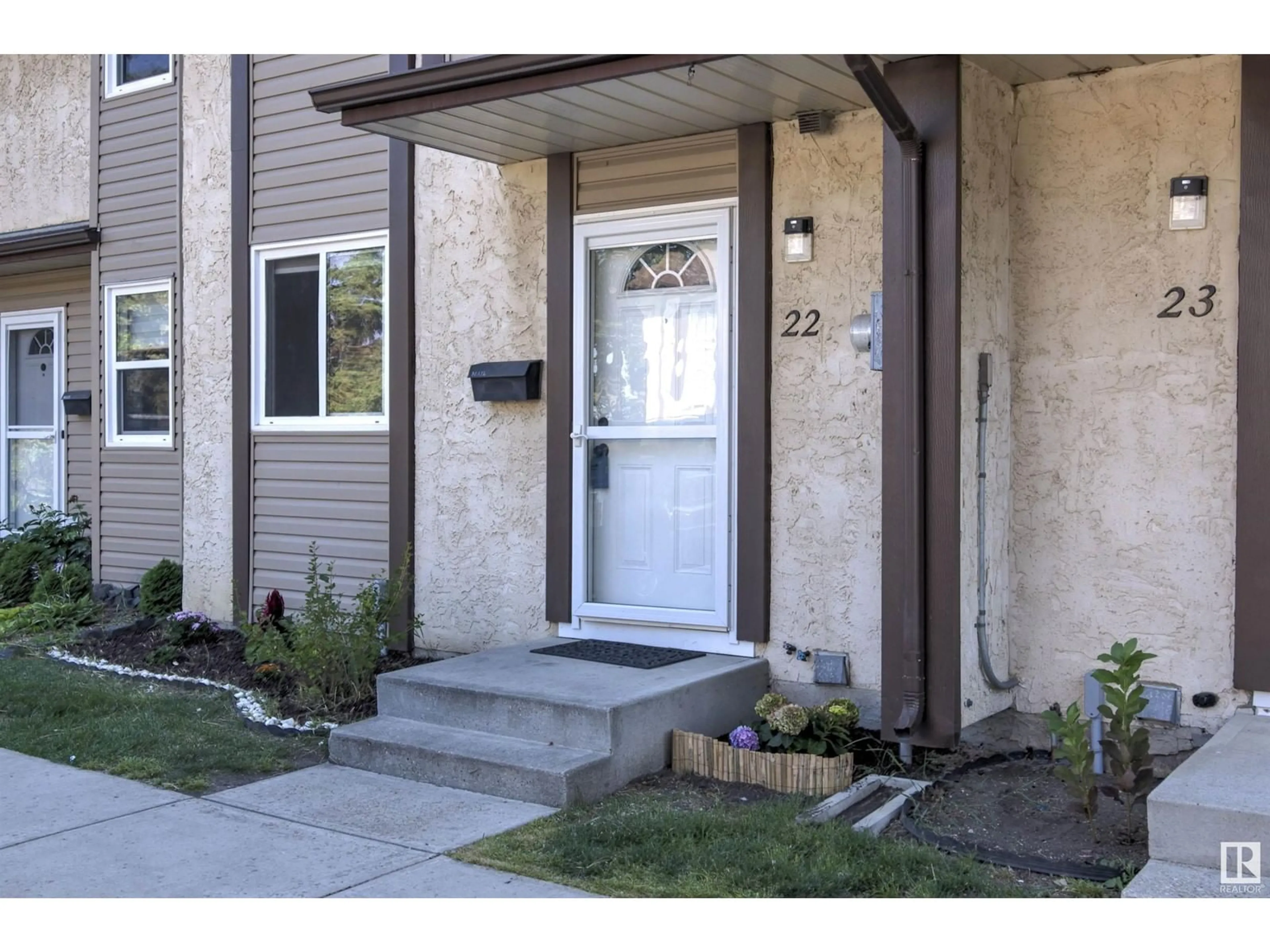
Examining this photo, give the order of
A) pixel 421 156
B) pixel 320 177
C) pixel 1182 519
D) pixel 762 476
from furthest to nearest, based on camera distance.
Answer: pixel 320 177 < pixel 421 156 < pixel 762 476 < pixel 1182 519

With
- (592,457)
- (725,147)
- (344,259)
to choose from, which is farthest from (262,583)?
(725,147)

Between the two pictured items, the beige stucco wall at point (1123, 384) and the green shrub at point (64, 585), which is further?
the green shrub at point (64, 585)

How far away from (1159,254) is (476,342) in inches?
146

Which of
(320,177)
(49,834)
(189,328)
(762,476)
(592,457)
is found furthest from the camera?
(189,328)

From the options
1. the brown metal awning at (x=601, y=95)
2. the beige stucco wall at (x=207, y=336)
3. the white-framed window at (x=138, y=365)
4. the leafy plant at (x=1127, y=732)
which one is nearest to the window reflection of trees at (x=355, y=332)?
the beige stucco wall at (x=207, y=336)

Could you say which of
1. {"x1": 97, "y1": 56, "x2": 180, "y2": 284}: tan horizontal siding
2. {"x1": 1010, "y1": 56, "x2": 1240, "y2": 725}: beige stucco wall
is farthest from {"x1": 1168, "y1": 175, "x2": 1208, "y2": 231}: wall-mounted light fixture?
{"x1": 97, "y1": 56, "x2": 180, "y2": 284}: tan horizontal siding

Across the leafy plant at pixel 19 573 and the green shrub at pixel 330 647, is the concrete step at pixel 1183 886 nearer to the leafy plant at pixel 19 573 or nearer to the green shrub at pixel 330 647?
the green shrub at pixel 330 647

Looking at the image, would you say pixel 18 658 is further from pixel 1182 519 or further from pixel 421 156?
pixel 1182 519

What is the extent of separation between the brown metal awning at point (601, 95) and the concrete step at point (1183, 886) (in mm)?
3235

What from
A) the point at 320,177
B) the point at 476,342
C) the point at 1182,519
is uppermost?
the point at 320,177

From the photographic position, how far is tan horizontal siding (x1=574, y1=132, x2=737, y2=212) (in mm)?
6281

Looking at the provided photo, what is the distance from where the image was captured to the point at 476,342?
23.8 ft

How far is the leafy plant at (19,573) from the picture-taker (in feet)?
32.5

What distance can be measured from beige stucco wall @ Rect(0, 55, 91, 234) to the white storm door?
533 cm
